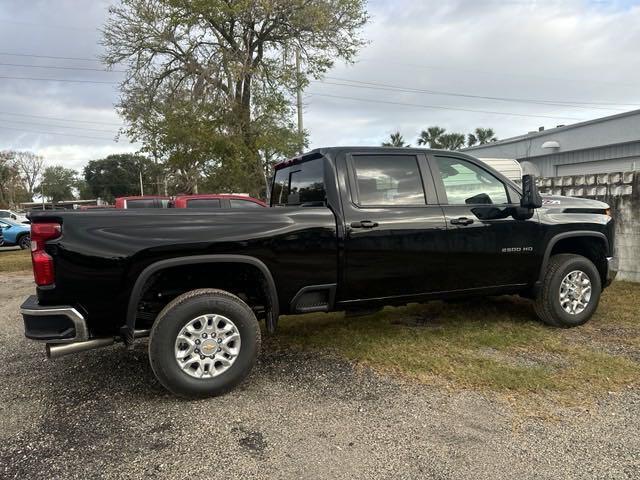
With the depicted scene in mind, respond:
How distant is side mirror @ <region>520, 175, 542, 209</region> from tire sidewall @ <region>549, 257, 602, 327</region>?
90 centimetres

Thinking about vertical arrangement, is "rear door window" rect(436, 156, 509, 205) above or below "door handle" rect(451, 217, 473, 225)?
above

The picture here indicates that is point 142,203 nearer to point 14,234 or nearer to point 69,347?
point 14,234

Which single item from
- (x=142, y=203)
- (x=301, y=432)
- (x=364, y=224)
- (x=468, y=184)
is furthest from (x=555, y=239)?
(x=142, y=203)

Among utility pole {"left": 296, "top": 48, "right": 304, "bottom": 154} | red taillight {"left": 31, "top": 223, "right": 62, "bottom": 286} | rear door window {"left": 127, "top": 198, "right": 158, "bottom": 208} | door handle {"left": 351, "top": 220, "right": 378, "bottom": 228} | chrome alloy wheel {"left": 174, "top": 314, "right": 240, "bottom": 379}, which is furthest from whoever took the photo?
→ utility pole {"left": 296, "top": 48, "right": 304, "bottom": 154}

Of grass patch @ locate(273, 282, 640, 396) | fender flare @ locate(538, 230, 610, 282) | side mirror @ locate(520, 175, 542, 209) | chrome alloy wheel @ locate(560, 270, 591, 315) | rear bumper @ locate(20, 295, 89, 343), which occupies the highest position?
side mirror @ locate(520, 175, 542, 209)

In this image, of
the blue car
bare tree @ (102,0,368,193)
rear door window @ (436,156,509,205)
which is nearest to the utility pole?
bare tree @ (102,0,368,193)

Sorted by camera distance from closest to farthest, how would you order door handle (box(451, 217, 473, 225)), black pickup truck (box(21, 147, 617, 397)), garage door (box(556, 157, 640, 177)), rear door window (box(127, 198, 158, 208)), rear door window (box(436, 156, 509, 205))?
black pickup truck (box(21, 147, 617, 397))
door handle (box(451, 217, 473, 225))
rear door window (box(436, 156, 509, 205))
rear door window (box(127, 198, 158, 208))
garage door (box(556, 157, 640, 177))

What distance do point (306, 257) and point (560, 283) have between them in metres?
2.86

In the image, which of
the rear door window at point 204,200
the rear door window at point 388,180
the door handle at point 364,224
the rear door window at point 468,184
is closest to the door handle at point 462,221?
the rear door window at point 468,184

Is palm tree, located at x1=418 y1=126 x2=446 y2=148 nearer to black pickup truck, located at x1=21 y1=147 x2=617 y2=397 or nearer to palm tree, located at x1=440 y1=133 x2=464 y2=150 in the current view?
palm tree, located at x1=440 y1=133 x2=464 y2=150

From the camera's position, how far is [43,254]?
329 cm

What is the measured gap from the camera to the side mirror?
458cm

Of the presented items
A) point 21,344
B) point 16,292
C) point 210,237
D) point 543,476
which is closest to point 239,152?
point 16,292

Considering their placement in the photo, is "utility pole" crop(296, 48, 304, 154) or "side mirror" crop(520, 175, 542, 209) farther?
"utility pole" crop(296, 48, 304, 154)
